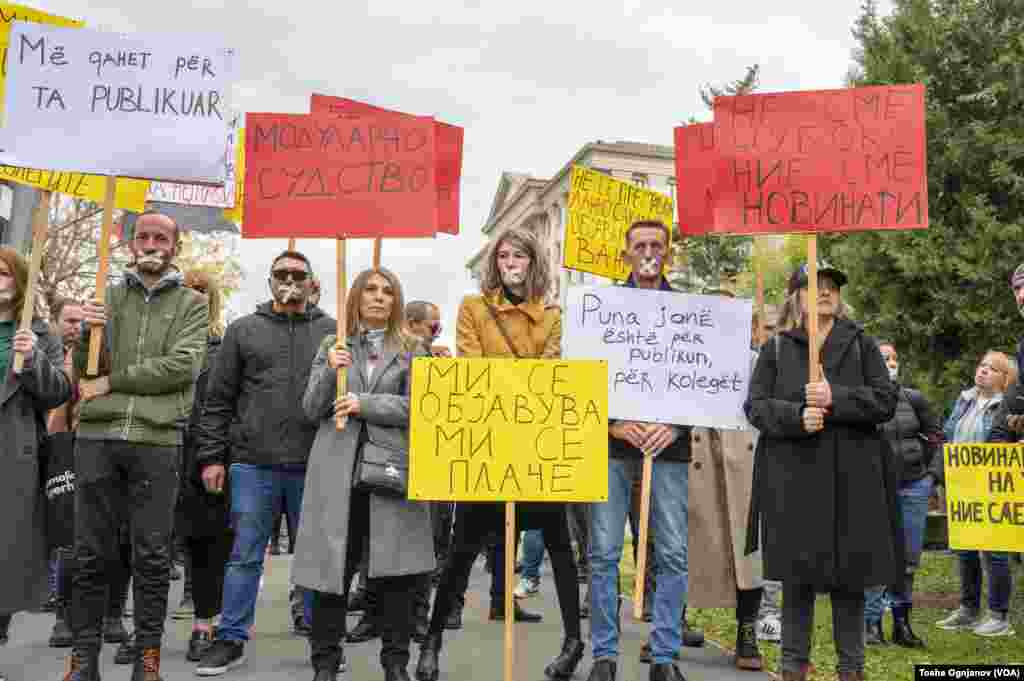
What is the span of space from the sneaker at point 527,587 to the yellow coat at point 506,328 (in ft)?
11.9

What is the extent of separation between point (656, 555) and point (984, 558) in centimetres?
350

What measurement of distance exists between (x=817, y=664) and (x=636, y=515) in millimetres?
1369

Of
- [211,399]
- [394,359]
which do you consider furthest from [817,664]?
[211,399]

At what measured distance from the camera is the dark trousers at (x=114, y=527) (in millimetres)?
4988

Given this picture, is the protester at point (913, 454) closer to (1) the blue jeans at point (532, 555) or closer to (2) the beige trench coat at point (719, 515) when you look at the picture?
(2) the beige trench coat at point (719, 515)

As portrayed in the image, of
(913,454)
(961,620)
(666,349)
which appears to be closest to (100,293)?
(666,349)

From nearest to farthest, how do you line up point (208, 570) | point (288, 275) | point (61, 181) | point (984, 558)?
point (288, 275)
point (208, 570)
point (61, 181)
point (984, 558)

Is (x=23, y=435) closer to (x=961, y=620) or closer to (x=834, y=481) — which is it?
(x=834, y=481)

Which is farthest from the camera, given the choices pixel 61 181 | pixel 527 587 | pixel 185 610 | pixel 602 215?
pixel 602 215

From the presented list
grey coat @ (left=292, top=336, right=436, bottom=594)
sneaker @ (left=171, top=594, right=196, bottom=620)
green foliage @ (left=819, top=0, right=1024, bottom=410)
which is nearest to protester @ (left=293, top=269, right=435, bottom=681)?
grey coat @ (left=292, top=336, right=436, bottom=594)

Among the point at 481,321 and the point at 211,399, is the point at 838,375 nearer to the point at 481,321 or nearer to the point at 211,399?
the point at 481,321

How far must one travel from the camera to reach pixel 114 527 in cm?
508

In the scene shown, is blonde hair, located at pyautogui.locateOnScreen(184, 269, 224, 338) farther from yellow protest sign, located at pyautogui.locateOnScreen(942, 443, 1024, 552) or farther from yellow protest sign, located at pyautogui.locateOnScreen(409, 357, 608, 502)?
yellow protest sign, located at pyautogui.locateOnScreen(942, 443, 1024, 552)

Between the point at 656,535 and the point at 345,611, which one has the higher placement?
the point at 656,535
